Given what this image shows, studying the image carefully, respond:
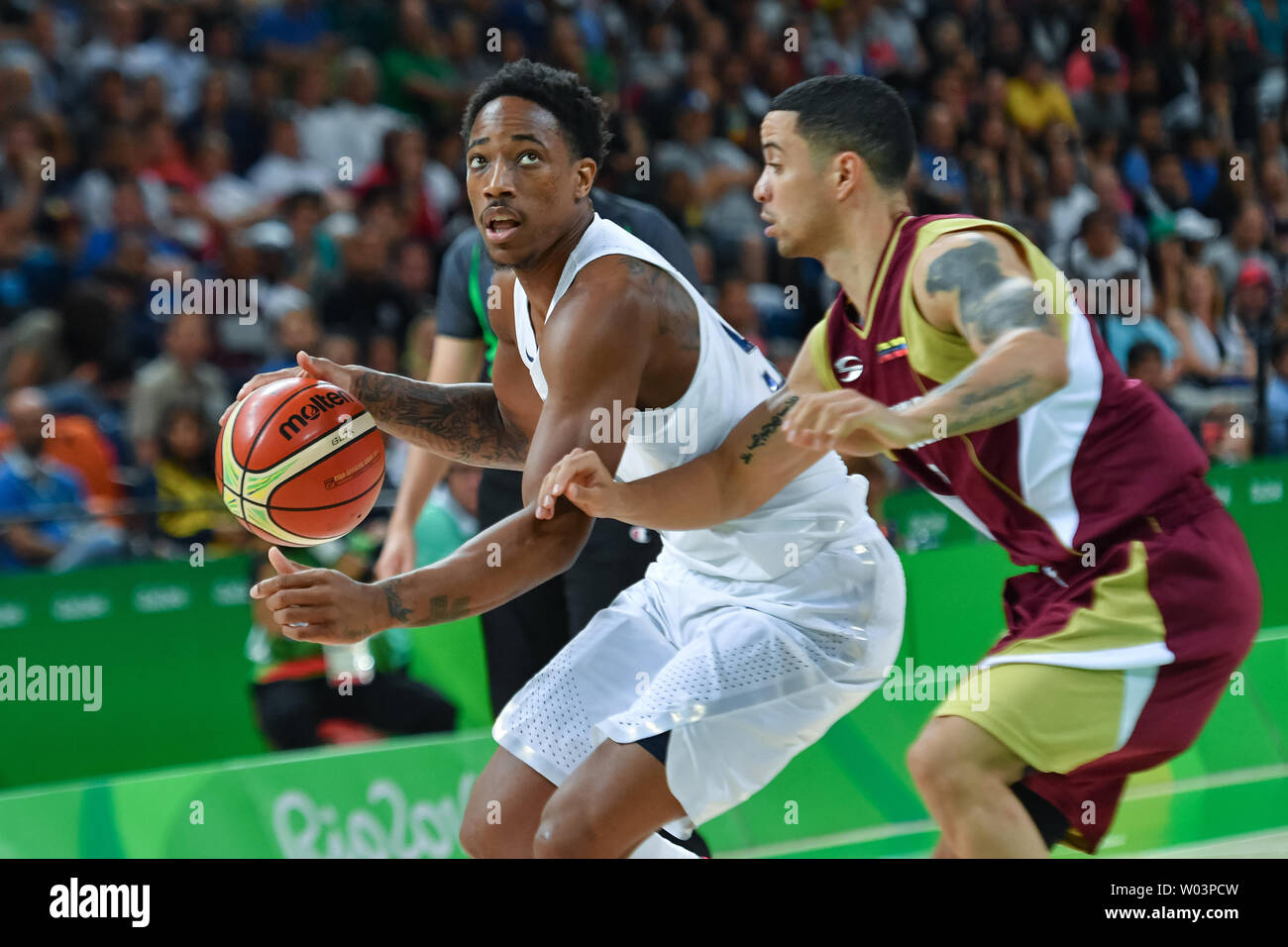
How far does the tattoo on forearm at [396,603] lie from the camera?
2.86 m

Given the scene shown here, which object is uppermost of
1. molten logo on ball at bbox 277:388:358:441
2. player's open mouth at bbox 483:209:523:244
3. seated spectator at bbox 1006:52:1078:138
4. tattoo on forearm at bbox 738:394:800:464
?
seated spectator at bbox 1006:52:1078:138

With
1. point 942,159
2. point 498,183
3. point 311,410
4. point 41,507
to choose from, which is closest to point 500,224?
point 498,183

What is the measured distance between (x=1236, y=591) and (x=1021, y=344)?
0.77 meters

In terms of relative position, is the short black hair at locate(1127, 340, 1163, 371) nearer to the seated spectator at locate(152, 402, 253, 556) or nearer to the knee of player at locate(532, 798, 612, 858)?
the seated spectator at locate(152, 402, 253, 556)

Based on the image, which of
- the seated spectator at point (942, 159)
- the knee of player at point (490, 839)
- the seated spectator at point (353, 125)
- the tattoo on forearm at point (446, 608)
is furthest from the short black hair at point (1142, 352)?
the tattoo on forearm at point (446, 608)

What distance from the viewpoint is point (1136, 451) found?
10.3 feet

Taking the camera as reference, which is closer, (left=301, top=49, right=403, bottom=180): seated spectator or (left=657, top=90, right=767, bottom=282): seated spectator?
(left=301, top=49, right=403, bottom=180): seated spectator

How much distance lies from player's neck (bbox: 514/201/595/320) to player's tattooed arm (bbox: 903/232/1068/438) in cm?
81

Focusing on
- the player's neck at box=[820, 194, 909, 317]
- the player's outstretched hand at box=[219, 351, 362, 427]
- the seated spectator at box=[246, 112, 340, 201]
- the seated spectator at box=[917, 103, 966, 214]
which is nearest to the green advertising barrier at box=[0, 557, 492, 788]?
the player's outstretched hand at box=[219, 351, 362, 427]

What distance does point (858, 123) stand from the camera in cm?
334

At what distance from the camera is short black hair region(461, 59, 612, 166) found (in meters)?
3.41
